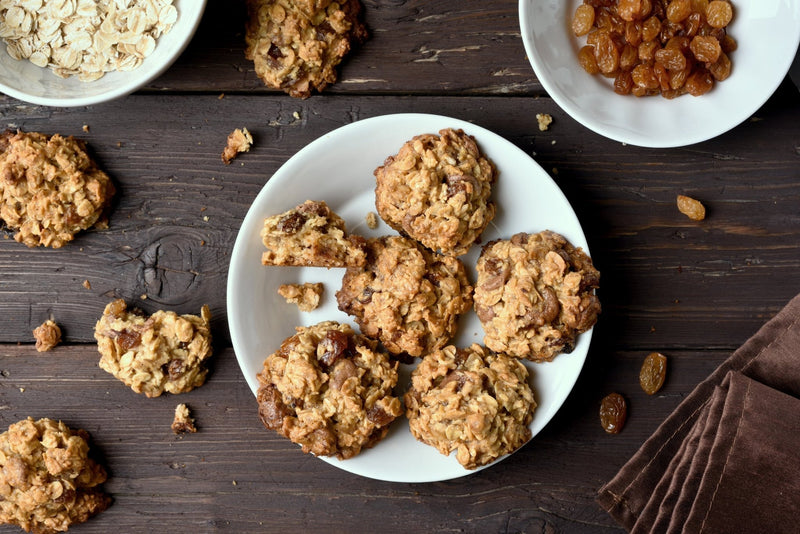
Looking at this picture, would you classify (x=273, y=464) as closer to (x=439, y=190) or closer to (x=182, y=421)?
(x=182, y=421)

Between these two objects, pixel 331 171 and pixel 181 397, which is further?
pixel 181 397

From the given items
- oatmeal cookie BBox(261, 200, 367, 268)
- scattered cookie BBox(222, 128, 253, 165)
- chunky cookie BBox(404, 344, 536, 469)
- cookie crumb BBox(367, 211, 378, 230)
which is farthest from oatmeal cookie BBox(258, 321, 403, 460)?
scattered cookie BBox(222, 128, 253, 165)

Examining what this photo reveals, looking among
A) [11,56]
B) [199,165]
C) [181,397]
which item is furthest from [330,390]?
[11,56]

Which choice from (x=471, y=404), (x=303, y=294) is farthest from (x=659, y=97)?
(x=303, y=294)

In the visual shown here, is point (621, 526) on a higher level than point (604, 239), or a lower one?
lower

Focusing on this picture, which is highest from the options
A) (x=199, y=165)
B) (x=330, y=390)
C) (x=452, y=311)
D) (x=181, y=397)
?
(x=199, y=165)

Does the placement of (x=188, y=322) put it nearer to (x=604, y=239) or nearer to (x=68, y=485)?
(x=68, y=485)

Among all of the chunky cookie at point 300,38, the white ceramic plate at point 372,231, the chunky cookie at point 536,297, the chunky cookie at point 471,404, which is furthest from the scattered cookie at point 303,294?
the chunky cookie at point 300,38
